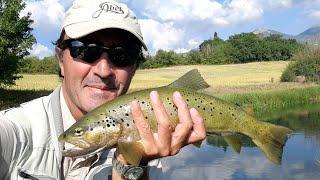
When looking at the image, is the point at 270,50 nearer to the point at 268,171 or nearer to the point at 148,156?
the point at 268,171

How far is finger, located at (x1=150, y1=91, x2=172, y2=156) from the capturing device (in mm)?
3609

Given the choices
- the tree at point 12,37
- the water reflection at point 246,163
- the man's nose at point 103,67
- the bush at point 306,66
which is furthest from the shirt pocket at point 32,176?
the bush at point 306,66

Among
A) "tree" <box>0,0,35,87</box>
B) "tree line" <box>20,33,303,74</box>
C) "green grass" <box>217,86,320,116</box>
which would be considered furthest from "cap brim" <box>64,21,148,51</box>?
"tree line" <box>20,33,303,74</box>

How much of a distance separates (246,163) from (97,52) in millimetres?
19082

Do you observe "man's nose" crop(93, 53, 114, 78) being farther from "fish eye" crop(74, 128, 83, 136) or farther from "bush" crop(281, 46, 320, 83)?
"bush" crop(281, 46, 320, 83)

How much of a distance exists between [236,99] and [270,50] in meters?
105

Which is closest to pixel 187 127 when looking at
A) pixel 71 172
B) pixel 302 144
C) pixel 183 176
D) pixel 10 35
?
pixel 71 172

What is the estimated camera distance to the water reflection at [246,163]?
20.7m

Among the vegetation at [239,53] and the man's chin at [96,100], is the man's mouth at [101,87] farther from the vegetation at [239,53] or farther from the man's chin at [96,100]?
the vegetation at [239,53]

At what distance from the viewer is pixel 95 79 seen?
13.5ft

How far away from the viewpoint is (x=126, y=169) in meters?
3.81

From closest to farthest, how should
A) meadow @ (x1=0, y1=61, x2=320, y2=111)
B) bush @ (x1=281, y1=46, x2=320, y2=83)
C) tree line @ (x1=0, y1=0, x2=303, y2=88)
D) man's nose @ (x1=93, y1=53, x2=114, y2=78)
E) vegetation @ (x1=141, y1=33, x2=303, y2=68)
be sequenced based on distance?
man's nose @ (x1=93, y1=53, x2=114, y2=78), meadow @ (x1=0, y1=61, x2=320, y2=111), tree line @ (x1=0, y1=0, x2=303, y2=88), bush @ (x1=281, y1=46, x2=320, y2=83), vegetation @ (x1=141, y1=33, x2=303, y2=68)

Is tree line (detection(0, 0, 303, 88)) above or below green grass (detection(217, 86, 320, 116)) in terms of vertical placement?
above

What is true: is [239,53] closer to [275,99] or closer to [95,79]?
[275,99]
